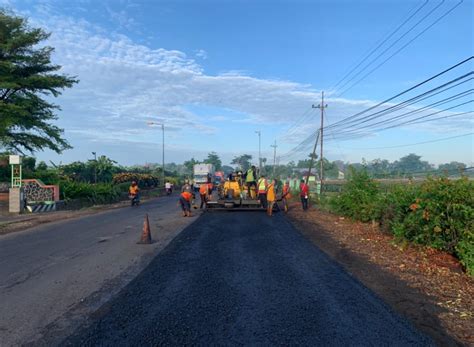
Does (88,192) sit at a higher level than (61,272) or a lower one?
higher

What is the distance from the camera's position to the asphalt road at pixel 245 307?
457cm

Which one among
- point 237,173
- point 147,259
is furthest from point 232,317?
point 237,173

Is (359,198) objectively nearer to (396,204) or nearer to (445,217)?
(396,204)

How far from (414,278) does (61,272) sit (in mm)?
6797

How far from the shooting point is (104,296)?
6.18 metres

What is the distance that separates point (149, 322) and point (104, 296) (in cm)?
150

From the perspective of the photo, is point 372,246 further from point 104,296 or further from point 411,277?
point 104,296

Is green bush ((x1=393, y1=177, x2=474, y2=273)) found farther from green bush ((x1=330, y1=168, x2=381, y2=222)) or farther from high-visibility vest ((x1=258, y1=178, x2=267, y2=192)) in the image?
high-visibility vest ((x1=258, y1=178, x2=267, y2=192))

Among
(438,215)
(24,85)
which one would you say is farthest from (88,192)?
(438,215)

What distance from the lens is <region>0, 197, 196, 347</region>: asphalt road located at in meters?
5.12

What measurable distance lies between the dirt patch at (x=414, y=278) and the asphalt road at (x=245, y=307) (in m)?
0.39

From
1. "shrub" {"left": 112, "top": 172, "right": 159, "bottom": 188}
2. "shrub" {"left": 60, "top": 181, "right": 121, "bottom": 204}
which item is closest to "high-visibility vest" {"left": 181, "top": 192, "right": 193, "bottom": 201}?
"shrub" {"left": 60, "top": 181, "right": 121, "bottom": 204}

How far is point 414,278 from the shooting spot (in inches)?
303

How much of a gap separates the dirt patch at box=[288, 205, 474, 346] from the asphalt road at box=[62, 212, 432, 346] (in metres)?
0.39
